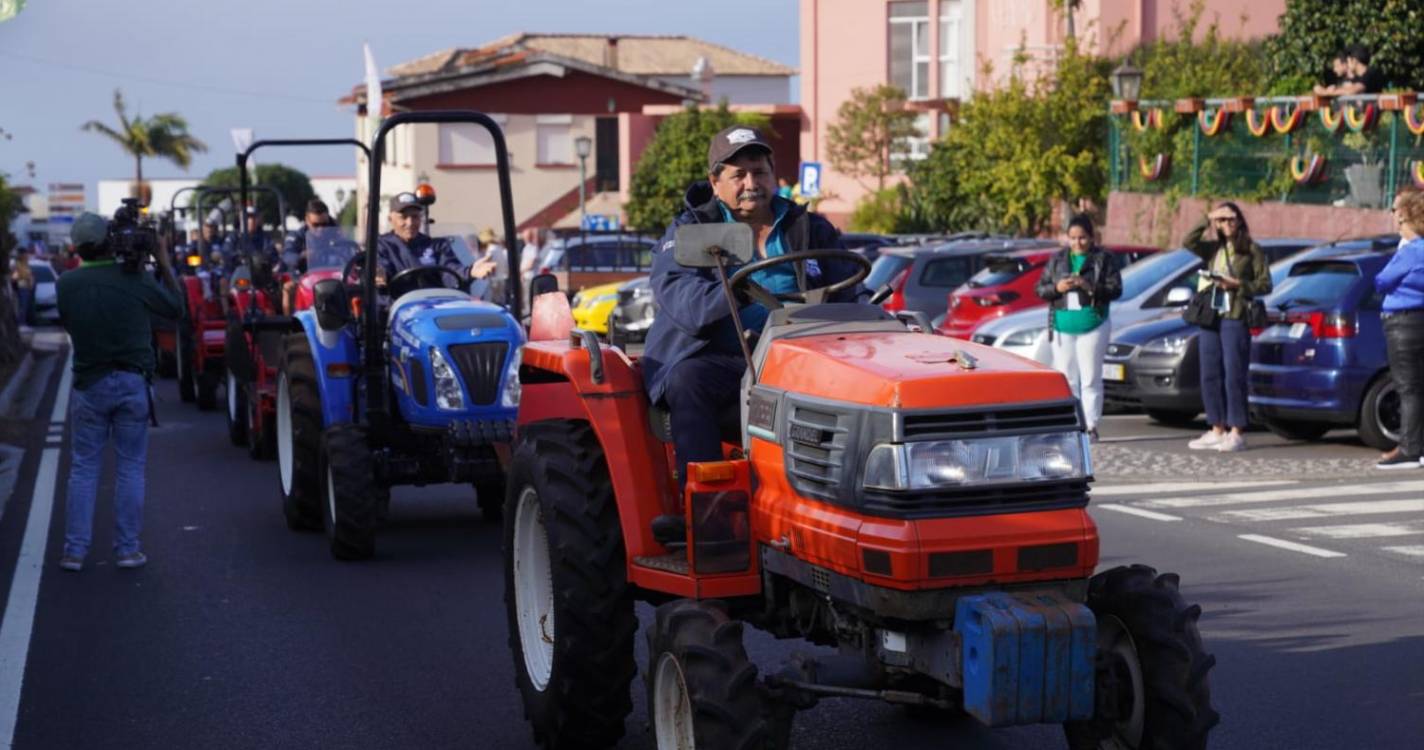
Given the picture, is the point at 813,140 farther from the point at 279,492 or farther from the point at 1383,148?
the point at 279,492

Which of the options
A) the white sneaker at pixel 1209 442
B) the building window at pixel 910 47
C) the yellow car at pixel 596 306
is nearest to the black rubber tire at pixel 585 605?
the white sneaker at pixel 1209 442

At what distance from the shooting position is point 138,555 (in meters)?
11.3

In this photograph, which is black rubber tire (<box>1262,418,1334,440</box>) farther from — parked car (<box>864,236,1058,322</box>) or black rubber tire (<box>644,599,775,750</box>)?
black rubber tire (<box>644,599,775,750</box>)

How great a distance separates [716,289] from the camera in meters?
6.47

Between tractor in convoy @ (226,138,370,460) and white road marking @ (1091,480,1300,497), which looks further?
tractor in convoy @ (226,138,370,460)

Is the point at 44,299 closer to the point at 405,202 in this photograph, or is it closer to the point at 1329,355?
the point at 405,202

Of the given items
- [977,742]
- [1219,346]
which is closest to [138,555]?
[977,742]

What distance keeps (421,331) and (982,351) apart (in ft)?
20.7

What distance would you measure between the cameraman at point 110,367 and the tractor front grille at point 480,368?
163cm

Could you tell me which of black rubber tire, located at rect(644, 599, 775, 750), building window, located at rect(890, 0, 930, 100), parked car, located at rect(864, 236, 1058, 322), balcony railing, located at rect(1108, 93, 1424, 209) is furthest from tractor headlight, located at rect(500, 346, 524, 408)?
building window, located at rect(890, 0, 930, 100)

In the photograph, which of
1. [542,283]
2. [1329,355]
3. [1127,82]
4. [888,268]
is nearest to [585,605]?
[542,283]

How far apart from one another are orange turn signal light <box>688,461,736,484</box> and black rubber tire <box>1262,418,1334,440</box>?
1171 cm

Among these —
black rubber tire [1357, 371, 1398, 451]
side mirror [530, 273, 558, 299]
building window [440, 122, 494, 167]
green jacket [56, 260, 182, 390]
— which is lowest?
black rubber tire [1357, 371, 1398, 451]

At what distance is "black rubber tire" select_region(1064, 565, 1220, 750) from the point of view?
554 cm
